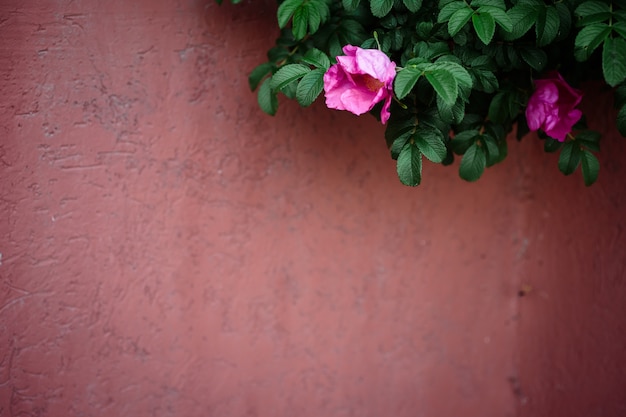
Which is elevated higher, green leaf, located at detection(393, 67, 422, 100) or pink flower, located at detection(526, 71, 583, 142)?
green leaf, located at detection(393, 67, 422, 100)

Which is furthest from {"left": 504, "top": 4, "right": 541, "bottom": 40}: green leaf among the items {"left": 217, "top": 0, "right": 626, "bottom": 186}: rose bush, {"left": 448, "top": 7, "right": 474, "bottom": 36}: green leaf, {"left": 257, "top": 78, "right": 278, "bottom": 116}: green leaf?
{"left": 257, "top": 78, "right": 278, "bottom": 116}: green leaf

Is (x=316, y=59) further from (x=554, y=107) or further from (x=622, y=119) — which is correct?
(x=622, y=119)

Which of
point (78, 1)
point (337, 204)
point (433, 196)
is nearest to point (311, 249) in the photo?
point (337, 204)

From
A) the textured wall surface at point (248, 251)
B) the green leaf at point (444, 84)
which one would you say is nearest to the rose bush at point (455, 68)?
the green leaf at point (444, 84)

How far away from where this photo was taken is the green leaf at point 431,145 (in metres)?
1.28

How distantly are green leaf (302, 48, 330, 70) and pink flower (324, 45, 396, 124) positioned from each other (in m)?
0.08

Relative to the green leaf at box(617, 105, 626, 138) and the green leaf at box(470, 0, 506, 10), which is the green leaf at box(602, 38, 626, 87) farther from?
the green leaf at box(470, 0, 506, 10)

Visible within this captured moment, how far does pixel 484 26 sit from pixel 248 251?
0.98 metres

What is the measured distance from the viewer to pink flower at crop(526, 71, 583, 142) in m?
1.42

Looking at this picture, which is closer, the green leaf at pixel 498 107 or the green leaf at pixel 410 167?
the green leaf at pixel 410 167

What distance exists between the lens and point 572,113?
4.73ft

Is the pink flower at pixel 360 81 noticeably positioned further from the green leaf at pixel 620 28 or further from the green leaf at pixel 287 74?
the green leaf at pixel 620 28

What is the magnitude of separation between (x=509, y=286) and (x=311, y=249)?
0.86 metres

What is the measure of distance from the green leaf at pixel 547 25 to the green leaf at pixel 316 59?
19.9 inches
